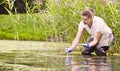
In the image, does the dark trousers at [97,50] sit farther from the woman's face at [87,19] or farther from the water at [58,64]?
the water at [58,64]

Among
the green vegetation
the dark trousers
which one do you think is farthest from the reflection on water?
the green vegetation

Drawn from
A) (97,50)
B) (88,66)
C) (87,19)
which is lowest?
(88,66)

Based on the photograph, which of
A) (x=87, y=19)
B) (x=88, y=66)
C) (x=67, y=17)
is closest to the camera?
(x=88, y=66)

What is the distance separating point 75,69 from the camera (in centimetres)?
713

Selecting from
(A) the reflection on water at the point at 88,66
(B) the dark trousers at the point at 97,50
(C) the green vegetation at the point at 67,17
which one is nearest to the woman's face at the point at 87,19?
(B) the dark trousers at the point at 97,50

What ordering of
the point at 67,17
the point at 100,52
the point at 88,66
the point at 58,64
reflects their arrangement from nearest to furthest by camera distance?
the point at 88,66 < the point at 58,64 < the point at 100,52 < the point at 67,17

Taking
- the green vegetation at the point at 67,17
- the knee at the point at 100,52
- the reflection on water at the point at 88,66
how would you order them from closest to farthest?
the reflection on water at the point at 88,66, the knee at the point at 100,52, the green vegetation at the point at 67,17

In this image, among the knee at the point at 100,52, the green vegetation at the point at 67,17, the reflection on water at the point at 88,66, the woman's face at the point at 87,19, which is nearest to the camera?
the reflection on water at the point at 88,66

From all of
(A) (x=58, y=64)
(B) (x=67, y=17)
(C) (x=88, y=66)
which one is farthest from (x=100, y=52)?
(C) (x=88, y=66)

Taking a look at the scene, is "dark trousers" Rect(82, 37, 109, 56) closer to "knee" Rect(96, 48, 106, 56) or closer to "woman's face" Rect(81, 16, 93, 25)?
"knee" Rect(96, 48, 106, 56)

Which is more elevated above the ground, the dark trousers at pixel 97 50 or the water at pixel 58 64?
the dark trousers at pixel 97 50

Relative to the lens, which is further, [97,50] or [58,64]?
[97,50]

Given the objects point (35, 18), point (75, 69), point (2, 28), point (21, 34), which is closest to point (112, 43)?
point (35, 18)

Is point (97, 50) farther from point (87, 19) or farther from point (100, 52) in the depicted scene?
point (87, 19)
